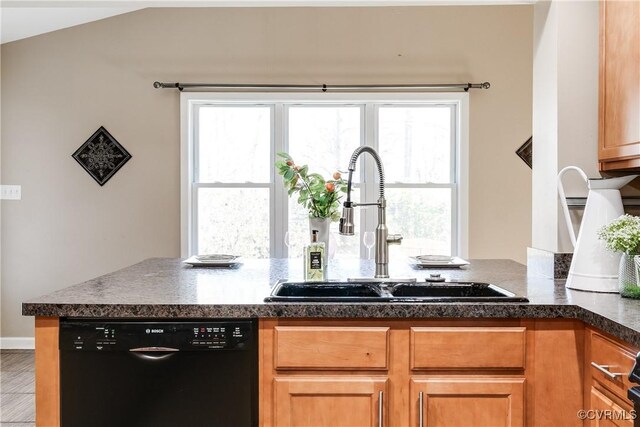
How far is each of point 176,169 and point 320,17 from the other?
169 cm

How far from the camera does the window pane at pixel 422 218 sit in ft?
13.4

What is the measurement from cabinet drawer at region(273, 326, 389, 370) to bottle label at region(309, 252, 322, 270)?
0.43m

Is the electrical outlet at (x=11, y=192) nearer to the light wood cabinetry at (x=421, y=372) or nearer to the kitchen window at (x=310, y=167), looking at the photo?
the kitchen window at (x=310, y=167)

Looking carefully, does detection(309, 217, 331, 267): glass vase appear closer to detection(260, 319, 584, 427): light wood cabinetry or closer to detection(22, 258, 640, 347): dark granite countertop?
detection(22, 258, 640, 347): dark granite countertop

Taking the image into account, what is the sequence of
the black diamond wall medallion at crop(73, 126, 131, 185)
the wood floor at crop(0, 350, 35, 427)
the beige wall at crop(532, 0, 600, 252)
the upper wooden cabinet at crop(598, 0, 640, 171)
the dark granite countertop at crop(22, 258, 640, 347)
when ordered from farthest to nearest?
1. the black diamond wall medallion at crop(73, 126, 131, 185)
2. the wood floor at crop(0, 350, 35, 427)
3. the beige wall at crop(532, 0, 600, 252)
4. the upper wooden cabinet at crop(598, 0, 640, 171)
5. the dark granite countertop at crop(22, 258, 640, 347)

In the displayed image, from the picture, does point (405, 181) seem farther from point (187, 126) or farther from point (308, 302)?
point (308, 302)

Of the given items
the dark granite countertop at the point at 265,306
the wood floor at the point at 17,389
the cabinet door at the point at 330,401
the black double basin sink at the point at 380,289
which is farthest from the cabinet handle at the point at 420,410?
the wood floor at the point at 17,389

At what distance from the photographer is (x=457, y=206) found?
4043mm

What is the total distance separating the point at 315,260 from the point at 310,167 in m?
2.21

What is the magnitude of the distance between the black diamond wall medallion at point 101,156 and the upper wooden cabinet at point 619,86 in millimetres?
3378

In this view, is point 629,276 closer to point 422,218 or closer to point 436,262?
point 436,262

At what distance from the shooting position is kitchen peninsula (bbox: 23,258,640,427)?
1.51 meters

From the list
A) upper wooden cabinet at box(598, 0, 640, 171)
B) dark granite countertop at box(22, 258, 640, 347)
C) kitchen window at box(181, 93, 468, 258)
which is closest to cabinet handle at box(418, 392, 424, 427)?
dark granite countertop at box(22, 258, 640, 347)

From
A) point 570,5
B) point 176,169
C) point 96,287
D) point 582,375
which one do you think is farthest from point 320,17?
point 582,375
